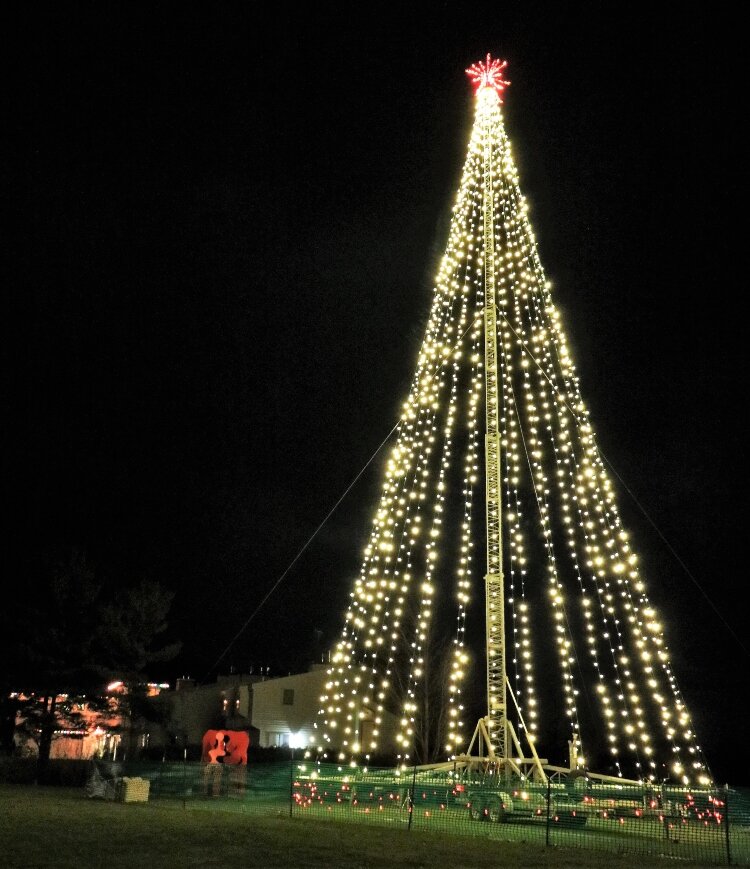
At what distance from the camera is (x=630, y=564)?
48.3 ft

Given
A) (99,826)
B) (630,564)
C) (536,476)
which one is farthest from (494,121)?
(99,826)

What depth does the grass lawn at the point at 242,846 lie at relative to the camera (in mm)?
8547

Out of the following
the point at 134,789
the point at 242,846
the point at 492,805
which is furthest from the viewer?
the point at 134,789

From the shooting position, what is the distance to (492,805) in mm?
13211

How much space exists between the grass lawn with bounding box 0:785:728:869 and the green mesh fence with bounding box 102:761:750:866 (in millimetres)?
715

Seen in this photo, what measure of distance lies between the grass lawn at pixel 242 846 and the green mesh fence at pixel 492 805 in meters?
0.71

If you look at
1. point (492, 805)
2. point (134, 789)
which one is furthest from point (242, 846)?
point (134, 789)

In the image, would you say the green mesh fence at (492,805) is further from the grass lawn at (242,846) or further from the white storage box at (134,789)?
the grass lawn at (242,846)

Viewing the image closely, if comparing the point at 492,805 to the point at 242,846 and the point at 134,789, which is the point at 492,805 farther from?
the point at 134,789

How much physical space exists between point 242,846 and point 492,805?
16.3 ft

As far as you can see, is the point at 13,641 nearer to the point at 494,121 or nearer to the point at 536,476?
the point at 536,476

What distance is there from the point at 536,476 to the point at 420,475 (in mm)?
2764

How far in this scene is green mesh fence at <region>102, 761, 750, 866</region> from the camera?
10.8 metres

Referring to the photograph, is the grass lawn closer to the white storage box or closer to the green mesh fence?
the green mesh fence
